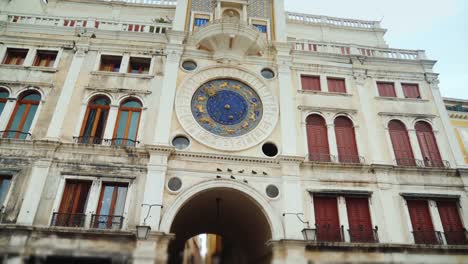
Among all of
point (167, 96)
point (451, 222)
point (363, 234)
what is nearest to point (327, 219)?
point (363, 234)

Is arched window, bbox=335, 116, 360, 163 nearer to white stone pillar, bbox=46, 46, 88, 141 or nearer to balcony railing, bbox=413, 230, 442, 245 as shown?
balcony railing, bbox=413, 230, 442, 245

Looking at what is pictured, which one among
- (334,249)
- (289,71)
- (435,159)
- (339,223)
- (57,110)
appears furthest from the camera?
(289,71)

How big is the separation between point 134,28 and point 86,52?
3.10m

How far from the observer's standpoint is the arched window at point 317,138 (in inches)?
640

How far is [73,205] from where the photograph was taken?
13719mm

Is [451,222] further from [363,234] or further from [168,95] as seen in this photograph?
[168,95]

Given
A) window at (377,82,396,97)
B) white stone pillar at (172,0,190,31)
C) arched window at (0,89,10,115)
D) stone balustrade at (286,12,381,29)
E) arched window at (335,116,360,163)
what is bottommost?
arched window at (335,116,360,163)

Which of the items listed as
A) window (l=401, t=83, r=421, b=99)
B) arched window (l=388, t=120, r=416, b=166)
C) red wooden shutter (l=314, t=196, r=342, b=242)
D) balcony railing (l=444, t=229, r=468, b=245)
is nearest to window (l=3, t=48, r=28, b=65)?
red wooden shutter (l=314, t=196, r=342, b=242)

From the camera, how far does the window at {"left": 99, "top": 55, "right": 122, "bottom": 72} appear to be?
1798cm

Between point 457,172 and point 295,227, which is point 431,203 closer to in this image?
point 457,172

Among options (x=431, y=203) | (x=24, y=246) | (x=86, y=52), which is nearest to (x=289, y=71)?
(x=431, y=203)

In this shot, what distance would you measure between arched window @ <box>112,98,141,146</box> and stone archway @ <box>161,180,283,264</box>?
4.02 meters

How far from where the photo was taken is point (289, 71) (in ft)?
59.9

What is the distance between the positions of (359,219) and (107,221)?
1119 centimetres
